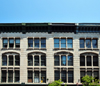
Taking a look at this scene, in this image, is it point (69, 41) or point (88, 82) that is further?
point (69, 41)

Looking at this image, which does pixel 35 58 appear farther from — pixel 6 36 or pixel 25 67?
pixel 6 36

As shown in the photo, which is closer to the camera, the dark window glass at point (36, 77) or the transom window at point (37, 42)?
the dark window glass at point (36, 77)

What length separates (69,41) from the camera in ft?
65.1

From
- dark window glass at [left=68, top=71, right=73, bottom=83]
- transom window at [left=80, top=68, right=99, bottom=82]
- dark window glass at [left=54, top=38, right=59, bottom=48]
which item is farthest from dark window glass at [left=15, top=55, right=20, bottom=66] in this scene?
transom window at [left=80, top=68, right=99, bottom=82]

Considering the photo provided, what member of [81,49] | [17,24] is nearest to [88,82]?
[81,49]

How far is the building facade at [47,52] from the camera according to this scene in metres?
19.2

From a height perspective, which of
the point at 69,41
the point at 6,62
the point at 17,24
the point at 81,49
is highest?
the point at 17,24

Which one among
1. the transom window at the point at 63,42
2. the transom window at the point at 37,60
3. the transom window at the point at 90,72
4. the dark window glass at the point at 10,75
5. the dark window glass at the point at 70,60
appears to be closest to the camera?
the transom window at the point at 90,72

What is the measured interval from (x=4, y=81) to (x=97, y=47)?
1723 centimetres

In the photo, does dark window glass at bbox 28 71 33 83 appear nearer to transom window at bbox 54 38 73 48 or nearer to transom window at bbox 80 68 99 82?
transom window at bbox 54 38 73 48

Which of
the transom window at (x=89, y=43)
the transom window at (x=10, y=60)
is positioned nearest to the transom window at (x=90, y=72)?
the transom window at (x=89, y=43)

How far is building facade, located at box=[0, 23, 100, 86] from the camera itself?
754 inches

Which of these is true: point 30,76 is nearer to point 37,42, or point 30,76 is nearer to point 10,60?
point 10,60

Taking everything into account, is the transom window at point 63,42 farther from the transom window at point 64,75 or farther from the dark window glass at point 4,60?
the dark window glass at point 4,60
